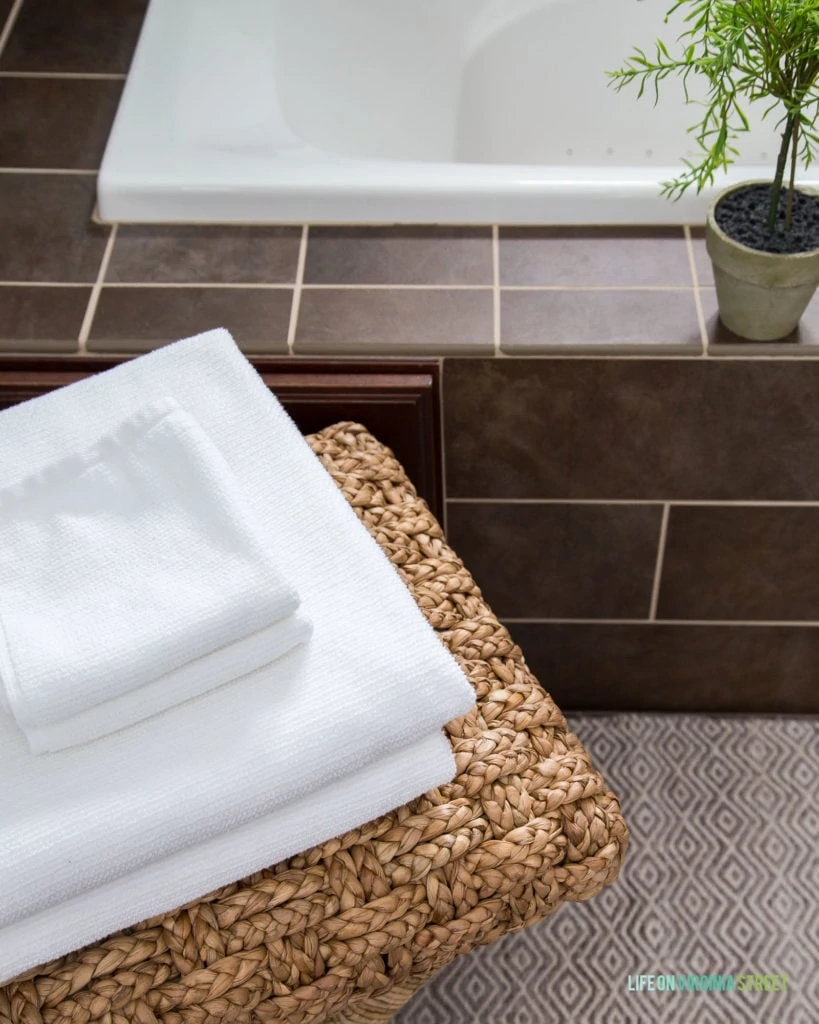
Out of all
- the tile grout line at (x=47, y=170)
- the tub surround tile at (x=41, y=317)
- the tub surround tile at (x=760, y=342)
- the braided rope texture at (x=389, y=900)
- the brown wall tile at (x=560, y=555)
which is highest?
the tub surround tile at (x=760, y=342)

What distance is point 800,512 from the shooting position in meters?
1.38

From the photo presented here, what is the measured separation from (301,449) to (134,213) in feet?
1.43

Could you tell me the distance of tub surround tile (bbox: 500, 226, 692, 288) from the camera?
4.25 feet

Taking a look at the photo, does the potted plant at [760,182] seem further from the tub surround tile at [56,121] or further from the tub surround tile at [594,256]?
the tub surround tile at [56,121]

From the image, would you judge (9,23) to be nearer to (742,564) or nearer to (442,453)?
(442,453)

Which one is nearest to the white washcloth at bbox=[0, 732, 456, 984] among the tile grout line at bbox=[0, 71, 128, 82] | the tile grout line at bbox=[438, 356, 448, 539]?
the tile grout line at bbox=[438, 356, 448, 539]

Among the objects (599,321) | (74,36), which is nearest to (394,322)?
(599,321)

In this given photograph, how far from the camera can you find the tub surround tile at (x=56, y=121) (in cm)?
145

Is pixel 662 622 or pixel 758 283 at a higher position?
pixel 758 283

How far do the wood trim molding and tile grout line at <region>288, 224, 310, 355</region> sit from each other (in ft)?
0.07

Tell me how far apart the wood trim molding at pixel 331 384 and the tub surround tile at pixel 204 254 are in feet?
0.34

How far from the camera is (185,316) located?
1276mm

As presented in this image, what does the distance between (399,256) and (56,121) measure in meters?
0.47

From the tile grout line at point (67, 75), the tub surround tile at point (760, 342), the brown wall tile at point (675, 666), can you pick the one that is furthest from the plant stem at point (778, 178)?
the tile grout line at point (67, 75)
